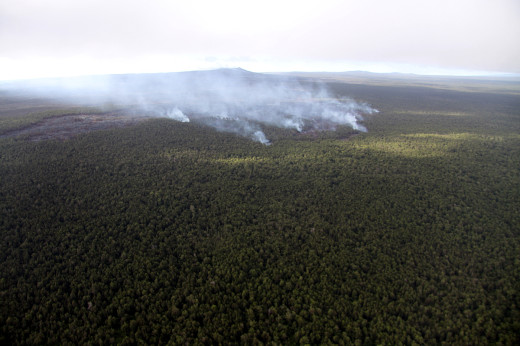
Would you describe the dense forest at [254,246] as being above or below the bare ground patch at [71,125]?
below

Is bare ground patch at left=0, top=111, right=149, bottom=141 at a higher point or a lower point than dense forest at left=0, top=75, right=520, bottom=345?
higher

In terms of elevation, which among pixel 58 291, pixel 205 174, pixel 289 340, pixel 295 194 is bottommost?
pixel 289 340

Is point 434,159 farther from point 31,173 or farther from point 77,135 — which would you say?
point 77,135

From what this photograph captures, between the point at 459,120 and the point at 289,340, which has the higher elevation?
the point at 459,120

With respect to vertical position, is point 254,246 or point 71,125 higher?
point 71,125

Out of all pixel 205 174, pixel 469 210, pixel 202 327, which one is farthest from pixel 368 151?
pixel 202 327

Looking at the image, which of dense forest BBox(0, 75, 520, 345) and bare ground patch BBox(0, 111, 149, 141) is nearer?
dense forest BBox(0, 75, 520, 345)

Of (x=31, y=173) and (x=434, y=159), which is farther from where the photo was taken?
(x=434, y=159)

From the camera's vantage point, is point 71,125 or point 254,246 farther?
point 71,125
